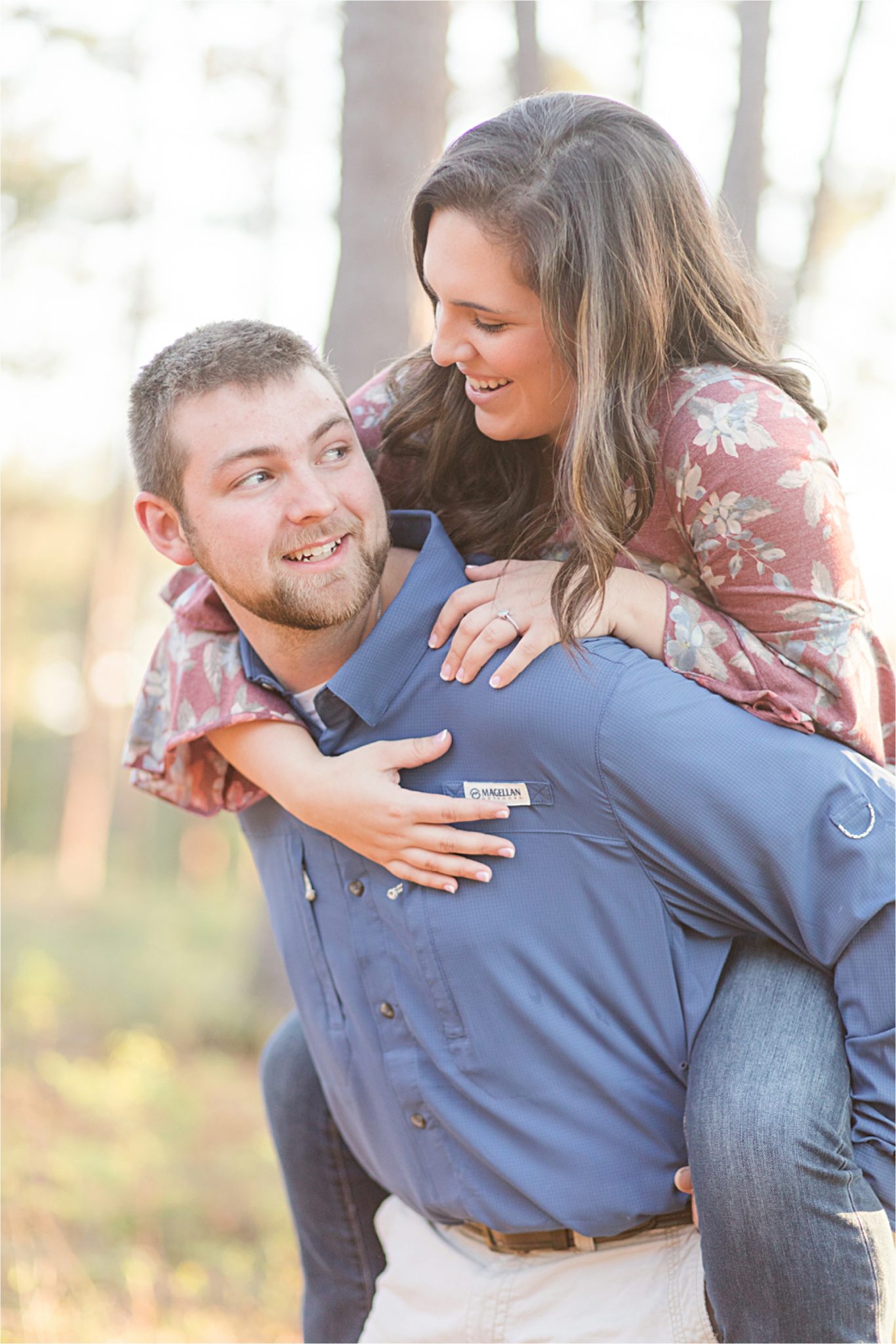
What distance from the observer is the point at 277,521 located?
230cm

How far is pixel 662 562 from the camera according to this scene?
7.36ft

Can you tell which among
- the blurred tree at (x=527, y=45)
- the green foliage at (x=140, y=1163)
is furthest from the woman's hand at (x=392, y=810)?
the blurred tree at (x=527, y=45)

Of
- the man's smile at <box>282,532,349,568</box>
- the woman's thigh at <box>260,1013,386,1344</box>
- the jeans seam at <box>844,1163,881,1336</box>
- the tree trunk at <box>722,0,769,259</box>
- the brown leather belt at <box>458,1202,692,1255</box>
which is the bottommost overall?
the woman's thigh at <box>260,1013,386,1344</box>

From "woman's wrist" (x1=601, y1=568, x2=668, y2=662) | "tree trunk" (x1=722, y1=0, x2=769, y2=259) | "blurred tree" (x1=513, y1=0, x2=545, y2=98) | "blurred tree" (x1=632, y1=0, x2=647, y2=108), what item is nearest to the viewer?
"woman's wrist" (x1=601, y1=568, x2=668, y2=662)

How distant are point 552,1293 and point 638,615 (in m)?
1.22

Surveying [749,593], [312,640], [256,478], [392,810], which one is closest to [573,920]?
[392,810]

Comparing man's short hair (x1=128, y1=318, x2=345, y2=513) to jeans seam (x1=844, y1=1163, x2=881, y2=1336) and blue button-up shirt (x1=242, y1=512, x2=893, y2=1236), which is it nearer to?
blue button-up shirt (x1=242, y1=512, x2=893, y2=1236)

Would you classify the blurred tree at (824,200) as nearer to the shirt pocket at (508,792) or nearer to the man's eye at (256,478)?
the man's eye at (256,478)

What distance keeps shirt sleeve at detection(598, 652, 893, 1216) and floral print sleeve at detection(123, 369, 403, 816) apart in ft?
2.40

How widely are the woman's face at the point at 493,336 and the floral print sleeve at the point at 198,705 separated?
387 mm

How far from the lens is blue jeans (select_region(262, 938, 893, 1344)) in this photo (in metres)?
1.81

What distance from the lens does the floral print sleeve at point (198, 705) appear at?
2.36 m

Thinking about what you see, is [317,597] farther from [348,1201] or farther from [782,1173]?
[348,1201]

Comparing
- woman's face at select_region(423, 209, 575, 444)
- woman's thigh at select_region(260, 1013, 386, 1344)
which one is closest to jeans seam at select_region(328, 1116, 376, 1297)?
woman's thigh at select_region(260, 1013, 386, 1344)
